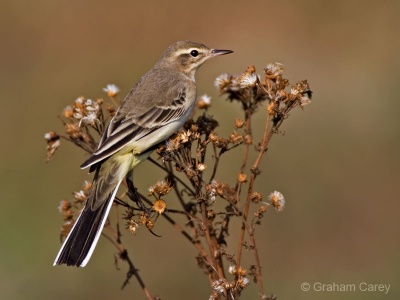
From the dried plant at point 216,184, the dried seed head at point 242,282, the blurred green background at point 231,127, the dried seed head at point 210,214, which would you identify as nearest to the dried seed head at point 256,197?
the dried plant at point 216,184

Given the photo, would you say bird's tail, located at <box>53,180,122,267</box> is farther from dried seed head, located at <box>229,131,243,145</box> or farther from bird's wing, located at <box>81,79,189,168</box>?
dried seed head, located at <box>229,131,243,145</box>

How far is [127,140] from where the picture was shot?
553 centimetres

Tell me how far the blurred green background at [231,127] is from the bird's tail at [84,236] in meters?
3.17

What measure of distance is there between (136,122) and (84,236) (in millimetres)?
1113

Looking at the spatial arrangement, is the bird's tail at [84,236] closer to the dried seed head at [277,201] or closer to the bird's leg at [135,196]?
the bird's leg at [135,196]

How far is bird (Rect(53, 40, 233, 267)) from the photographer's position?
16.2 ft

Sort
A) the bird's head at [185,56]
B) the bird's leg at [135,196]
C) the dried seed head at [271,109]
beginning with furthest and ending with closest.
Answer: the bird's head at [185,56], the bird's leg at [135,196], the dried seed head at [271,109]

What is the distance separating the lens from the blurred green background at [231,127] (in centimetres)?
875

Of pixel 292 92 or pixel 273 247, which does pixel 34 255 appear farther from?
pixel 292 92

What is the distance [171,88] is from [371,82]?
709 centimetres

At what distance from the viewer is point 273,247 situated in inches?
364

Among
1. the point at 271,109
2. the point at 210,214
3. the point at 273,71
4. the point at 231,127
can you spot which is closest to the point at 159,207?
the point at 210,214

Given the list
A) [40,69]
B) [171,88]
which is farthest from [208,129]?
[40,69]

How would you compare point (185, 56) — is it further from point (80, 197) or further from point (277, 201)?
point (277, 201)
